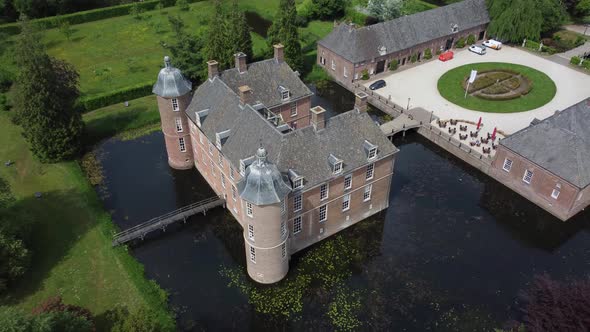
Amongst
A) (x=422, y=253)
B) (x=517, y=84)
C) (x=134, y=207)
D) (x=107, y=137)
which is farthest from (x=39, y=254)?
(x=517, y=84)

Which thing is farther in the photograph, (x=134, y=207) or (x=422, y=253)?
(x=134, y=207)

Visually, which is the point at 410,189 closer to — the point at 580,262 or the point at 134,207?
the point at 580,262

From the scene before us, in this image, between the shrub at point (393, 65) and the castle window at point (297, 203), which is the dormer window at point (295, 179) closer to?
the castle window at point (297, 203)

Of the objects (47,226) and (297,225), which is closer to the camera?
(297,225)

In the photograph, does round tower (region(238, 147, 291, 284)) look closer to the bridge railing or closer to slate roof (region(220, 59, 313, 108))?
the bridge railing

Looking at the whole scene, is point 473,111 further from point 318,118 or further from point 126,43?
→ point 126,43

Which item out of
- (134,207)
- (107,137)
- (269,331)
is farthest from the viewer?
(107,137)

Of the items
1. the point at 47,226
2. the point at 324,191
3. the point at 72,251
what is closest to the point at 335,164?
the point at 324,191
